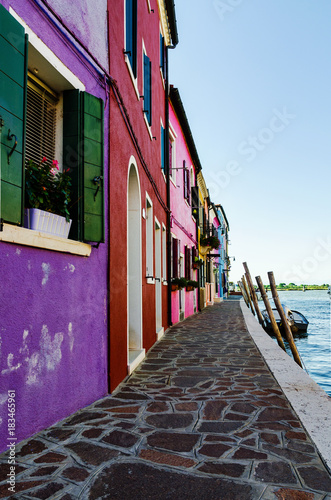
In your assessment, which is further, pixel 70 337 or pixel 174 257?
pixel 174 257

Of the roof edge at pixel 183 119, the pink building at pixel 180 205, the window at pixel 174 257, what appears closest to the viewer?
the window at pixel 174 257

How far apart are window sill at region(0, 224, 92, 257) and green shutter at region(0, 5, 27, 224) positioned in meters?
0.07

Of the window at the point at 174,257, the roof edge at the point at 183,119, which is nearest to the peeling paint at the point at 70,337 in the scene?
the window at the point at 174,257

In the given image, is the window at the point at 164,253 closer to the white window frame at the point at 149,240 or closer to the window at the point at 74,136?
the white window frame at the point at 149,240

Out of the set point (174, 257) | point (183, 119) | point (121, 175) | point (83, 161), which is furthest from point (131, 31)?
point (183, 119)

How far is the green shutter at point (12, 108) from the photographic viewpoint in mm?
2605

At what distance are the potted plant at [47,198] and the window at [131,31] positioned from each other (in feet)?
10.1

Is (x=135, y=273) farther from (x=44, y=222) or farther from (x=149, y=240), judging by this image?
(x=44, y=222)

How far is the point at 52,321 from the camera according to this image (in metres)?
3.18

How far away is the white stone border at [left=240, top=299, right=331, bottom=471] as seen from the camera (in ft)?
9.69

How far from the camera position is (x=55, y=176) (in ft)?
11.9

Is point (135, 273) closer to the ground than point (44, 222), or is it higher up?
closer to the ground

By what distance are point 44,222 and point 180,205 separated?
1126cm

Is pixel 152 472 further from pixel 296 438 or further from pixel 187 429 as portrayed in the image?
pixel 296 438
